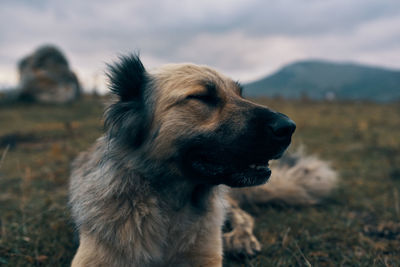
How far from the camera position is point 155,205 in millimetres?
2133

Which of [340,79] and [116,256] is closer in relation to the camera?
[116,256]

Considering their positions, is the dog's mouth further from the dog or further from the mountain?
the mountain

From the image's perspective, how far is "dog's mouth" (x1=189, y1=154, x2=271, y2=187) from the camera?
2.04 m

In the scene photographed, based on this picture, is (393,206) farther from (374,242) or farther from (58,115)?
(58,115)

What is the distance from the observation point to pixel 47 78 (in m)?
13.8

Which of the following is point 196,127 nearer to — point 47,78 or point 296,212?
point 296,212

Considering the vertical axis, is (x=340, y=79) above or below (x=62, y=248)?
above

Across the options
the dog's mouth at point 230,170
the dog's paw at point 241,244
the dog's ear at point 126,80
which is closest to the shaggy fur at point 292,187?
the dog's paw at point 241,244

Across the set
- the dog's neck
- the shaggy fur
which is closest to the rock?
the shaggy fur

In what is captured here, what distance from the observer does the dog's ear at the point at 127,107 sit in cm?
222

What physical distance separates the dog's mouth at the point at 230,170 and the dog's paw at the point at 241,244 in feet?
Result: 2.84

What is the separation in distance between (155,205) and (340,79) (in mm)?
129684

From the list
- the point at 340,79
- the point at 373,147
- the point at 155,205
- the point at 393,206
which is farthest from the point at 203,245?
the point at 340,79

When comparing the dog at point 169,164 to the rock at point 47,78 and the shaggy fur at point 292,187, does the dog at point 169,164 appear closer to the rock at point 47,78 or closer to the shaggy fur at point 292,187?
the shaggy fur at point 292,187
